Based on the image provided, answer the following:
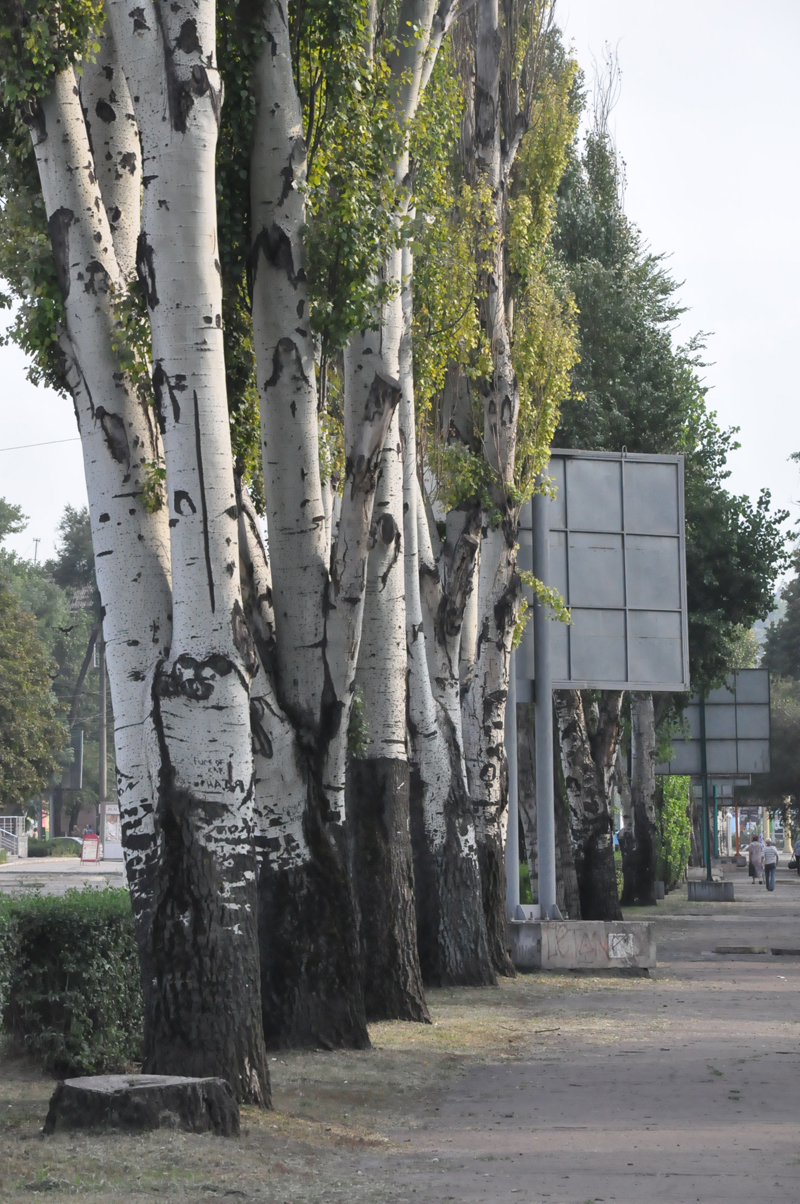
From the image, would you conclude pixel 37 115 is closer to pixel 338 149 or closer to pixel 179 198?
pixel 179 198

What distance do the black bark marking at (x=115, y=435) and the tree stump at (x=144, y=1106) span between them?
11.4 ft

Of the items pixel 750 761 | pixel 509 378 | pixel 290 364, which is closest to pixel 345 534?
pixel 290 364

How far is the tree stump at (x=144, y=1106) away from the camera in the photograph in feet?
24.2

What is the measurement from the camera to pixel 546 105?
65.3ft

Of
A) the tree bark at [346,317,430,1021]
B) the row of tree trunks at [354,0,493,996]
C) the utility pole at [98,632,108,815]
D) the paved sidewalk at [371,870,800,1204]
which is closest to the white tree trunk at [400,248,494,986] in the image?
the row of tree trunks at [354,0,493,996]

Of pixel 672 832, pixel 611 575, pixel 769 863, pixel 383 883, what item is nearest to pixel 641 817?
pixel 672 832

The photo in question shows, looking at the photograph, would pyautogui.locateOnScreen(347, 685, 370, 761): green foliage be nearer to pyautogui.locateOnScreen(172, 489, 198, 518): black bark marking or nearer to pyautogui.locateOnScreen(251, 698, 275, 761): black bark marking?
pyautogui.locateOnScreen(251, 698, 275, 761): black bark marking

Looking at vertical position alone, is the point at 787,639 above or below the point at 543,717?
above

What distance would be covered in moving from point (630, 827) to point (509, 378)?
20720 mm

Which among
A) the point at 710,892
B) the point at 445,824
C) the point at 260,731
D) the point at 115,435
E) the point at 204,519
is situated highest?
the point at 115,435

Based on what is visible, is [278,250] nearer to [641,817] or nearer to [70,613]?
[641,817]

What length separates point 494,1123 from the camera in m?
8.84

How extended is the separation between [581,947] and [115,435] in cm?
1228

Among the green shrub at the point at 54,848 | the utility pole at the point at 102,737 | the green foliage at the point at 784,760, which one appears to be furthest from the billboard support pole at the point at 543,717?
the green foliage at the point at 784,760
